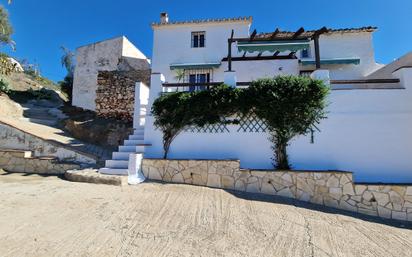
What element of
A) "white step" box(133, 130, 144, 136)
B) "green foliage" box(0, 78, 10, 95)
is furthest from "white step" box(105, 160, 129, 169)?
"green foliage" box(0, 78, 10, 95)

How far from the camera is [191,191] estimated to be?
7586 mm

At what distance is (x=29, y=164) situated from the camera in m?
10.2

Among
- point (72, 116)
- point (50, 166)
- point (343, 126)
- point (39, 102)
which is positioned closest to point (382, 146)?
point (343, 126)

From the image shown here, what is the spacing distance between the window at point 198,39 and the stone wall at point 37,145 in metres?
11.2

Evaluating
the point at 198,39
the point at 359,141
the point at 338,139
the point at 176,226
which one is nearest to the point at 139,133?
the point at 176,226

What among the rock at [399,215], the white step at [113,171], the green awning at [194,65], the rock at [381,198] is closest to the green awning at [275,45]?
the green awning at [194,65]

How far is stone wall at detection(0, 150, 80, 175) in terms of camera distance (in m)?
9.87

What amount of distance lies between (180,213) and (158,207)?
0.65 m

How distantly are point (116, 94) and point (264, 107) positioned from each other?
1197 cm

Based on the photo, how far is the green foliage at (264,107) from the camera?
8.55 metres

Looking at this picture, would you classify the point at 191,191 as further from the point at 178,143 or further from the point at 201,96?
the point at 201,96

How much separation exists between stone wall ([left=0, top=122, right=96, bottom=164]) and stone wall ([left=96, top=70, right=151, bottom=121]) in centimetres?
569

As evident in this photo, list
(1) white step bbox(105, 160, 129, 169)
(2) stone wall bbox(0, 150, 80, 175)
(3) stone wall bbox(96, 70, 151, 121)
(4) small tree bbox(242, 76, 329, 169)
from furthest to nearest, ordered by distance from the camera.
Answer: (3) stone wall bbox(96, 70, 151, 121) < (2) stone wall bbox(0, 150, 80, 175) < (1) white step bbox(105, 160, 129, 169) < (4) small tree bbox(242, 76, 329, 169)

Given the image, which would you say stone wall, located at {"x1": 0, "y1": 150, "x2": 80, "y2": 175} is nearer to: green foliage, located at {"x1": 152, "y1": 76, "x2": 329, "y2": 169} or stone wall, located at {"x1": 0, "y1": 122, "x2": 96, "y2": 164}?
stone wall, located at {"x1": 0, "y1": 122, "x2": 96, "y2": 164}
